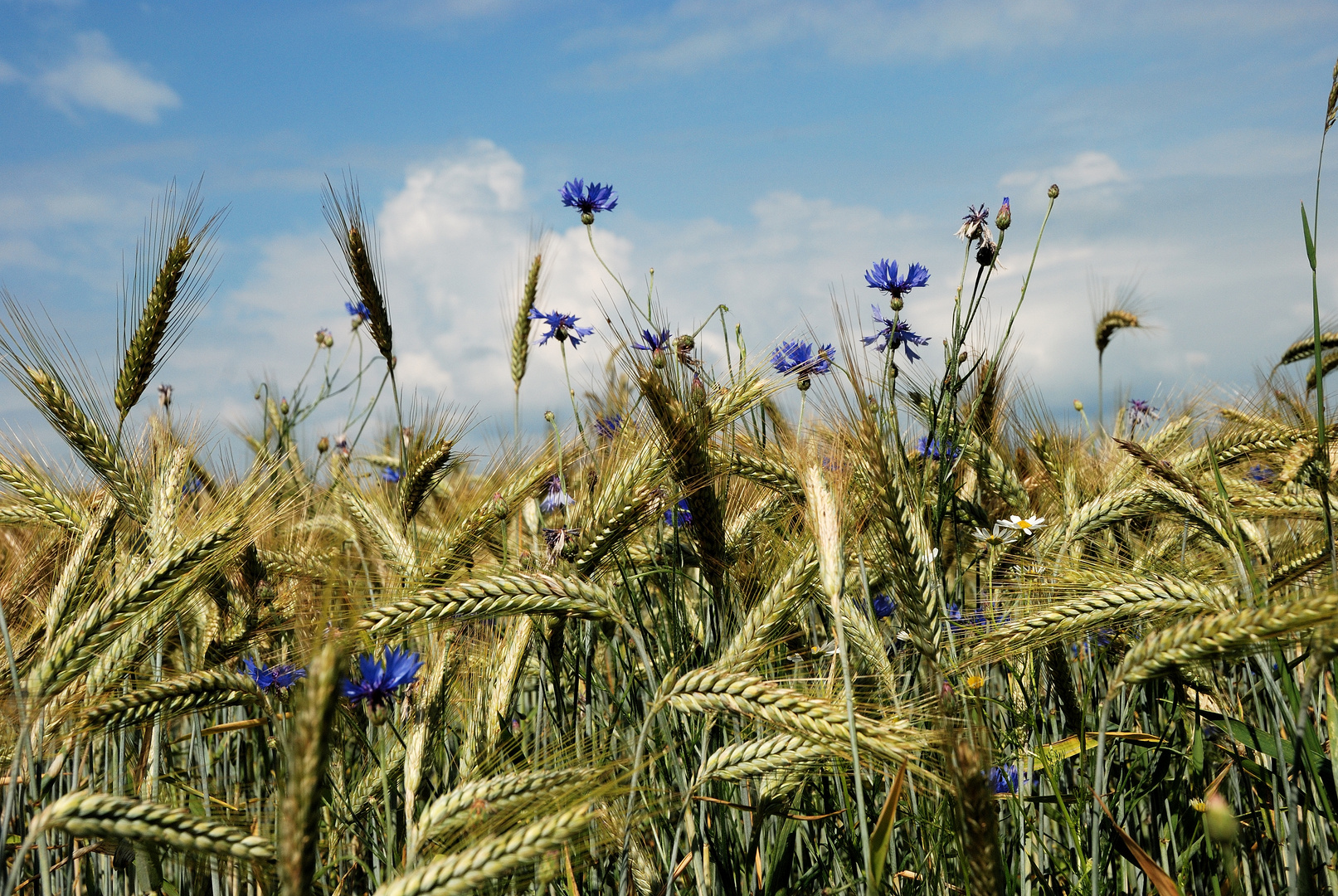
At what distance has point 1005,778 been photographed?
2420 mm

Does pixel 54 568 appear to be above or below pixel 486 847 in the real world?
above

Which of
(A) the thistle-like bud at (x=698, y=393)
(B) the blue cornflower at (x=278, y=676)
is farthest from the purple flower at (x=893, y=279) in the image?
(B) the blue cornflower at (x=278, y=676)

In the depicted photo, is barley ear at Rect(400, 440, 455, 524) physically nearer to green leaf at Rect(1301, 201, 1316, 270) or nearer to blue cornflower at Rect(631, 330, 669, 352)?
blue cornflower at Rect(631, 330, 669, 352)

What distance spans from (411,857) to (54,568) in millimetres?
1804

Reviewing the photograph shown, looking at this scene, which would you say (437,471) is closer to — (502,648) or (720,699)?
(502,648)

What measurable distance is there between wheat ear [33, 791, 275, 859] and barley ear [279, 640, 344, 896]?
294 mm

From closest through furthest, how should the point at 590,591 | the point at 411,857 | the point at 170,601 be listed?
1. the point at 411,857
2. the point at 590,591
3. the point at 170,601

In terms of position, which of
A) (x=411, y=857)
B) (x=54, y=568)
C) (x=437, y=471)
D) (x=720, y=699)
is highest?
(x=437, y=471)

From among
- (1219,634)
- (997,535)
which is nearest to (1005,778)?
(997,535)

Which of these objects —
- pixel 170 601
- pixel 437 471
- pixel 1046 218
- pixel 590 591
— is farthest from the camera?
pixel 437 471

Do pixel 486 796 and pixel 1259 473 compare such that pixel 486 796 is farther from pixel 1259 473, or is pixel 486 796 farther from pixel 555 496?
pixel 1259 473

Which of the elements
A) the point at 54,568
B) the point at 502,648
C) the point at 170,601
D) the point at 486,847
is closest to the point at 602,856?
the point at 502,648

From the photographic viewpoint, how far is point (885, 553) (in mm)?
1754

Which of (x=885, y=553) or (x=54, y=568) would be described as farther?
(x=54, y=568)
